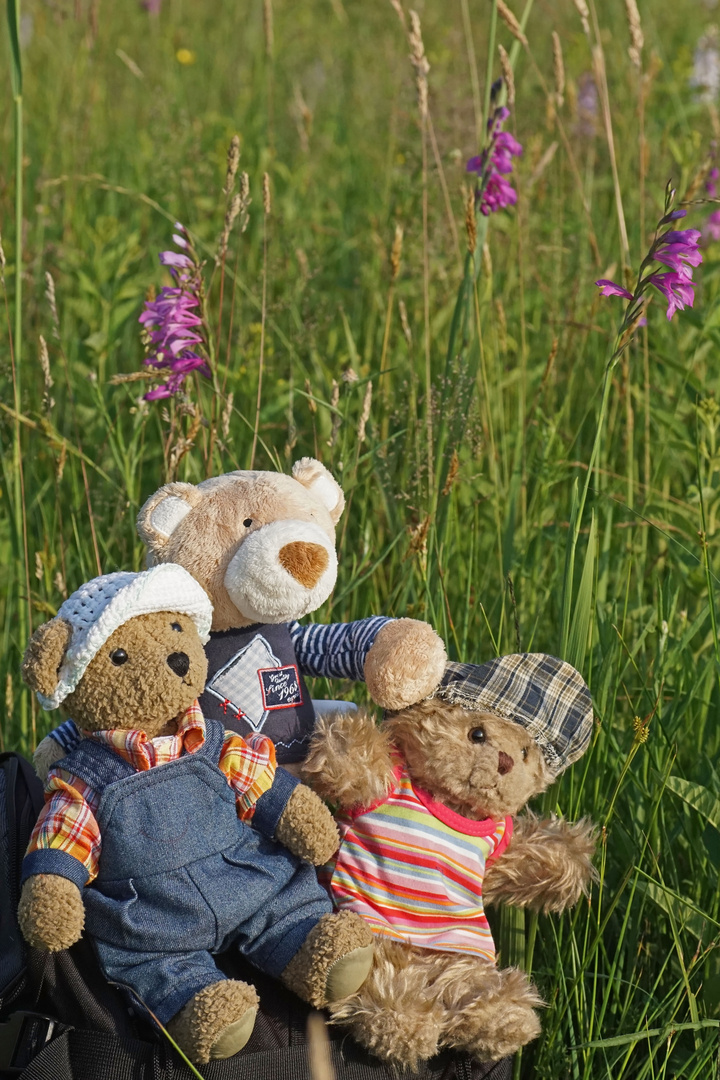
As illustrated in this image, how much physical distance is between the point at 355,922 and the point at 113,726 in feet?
1.20

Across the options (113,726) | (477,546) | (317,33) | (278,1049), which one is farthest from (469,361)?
(317,33)

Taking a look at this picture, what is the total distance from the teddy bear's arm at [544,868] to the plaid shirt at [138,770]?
37 centimetres

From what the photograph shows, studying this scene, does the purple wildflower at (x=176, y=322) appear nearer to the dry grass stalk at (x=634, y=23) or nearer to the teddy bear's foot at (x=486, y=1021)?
the dry grass stalk at (x=634, y=23)

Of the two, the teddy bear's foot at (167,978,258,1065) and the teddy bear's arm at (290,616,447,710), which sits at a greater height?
the teddy bear's arm at (290,616,447,710)

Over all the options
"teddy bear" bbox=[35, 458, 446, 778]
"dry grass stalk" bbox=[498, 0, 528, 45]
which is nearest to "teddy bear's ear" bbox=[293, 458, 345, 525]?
"teddy bear" bbox=[35, 458, 446, 778]

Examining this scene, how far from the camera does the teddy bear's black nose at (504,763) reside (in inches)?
53.5

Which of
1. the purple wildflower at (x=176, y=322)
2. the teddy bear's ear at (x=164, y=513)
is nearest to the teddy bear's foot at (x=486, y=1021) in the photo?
the teddy bear's ear at (x=164, y=513)

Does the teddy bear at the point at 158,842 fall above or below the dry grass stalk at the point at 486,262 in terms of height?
below

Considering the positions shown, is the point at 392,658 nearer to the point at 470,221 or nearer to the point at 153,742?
the point at 153,742

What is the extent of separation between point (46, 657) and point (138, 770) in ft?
0.56

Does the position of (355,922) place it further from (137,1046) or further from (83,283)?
(83,283)

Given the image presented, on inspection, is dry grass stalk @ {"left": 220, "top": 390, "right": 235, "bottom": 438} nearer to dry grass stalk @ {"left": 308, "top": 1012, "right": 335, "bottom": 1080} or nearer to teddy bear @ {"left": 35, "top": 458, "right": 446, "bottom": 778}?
teddy bear @ {"left": 35, "top": 458, "right": 446, "bottom": 778}

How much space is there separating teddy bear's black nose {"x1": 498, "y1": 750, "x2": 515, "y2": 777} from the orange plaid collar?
377mm

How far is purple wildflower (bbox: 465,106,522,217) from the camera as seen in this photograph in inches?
72.8
